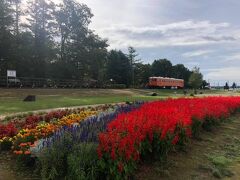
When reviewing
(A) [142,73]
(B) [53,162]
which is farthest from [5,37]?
(A) [142,73]

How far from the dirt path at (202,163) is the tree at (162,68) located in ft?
331

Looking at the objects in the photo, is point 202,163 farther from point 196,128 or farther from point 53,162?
point 53,162

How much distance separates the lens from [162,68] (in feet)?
369

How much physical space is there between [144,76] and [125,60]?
61.6 ft

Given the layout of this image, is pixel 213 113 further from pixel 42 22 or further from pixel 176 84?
pixel 176 84

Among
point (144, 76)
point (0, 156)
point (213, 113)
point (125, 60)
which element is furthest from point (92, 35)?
point (0, 156)

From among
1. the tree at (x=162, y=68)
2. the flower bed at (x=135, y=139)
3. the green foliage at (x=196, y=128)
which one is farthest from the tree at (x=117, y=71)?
the flower bed at (x=135, y=139)

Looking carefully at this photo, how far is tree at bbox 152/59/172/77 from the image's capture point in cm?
11200

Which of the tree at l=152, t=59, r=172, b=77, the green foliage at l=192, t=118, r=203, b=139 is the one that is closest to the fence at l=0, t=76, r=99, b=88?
the green foliage at l=192, t=118, r=203, b=139

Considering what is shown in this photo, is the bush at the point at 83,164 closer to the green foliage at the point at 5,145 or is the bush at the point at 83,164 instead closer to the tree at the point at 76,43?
the green foliage at the point at 5,145

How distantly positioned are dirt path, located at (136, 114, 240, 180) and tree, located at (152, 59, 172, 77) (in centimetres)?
10083

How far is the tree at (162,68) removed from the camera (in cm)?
11200

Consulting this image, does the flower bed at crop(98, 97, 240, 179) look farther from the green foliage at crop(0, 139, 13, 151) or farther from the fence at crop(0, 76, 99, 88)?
the fence at crop(0, 76, 99, 88)

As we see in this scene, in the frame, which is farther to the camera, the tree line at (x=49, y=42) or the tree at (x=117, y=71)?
the tree at (x=117, y=71)
